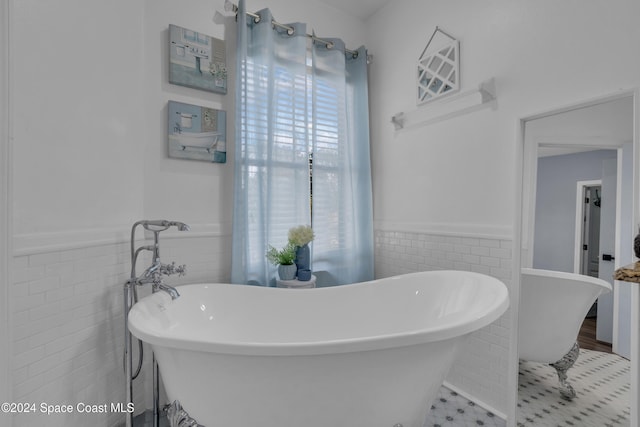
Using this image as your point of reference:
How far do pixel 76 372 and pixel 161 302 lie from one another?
A: 420mm

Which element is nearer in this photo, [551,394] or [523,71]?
[551,394]

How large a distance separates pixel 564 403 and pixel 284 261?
67.5 inches

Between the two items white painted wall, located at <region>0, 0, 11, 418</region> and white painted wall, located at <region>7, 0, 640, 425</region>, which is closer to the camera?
white painted wall, located at <region>0, 0, 11, 418</region>

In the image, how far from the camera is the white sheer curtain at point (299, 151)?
2131 mm

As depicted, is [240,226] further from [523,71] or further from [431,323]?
[523,71]

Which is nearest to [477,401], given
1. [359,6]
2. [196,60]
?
[196,60]

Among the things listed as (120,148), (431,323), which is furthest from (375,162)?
(120,148)

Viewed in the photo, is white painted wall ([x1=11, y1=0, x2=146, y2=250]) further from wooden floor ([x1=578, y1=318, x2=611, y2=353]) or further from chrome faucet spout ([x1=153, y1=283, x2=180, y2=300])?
wooden floor ([x1=578, y1=318, x2=611, y2=353])

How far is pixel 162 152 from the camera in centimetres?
195

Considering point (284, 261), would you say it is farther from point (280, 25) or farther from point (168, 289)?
point (280, 25)

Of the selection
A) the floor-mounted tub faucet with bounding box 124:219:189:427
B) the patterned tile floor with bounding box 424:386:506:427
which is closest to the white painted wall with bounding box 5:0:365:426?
the floor-mounted tub faucet with bounding box 124:219:189:427

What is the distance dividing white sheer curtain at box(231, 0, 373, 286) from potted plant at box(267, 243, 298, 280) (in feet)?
0.20

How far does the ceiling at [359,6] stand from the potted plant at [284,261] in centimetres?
205

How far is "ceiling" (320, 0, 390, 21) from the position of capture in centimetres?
263
